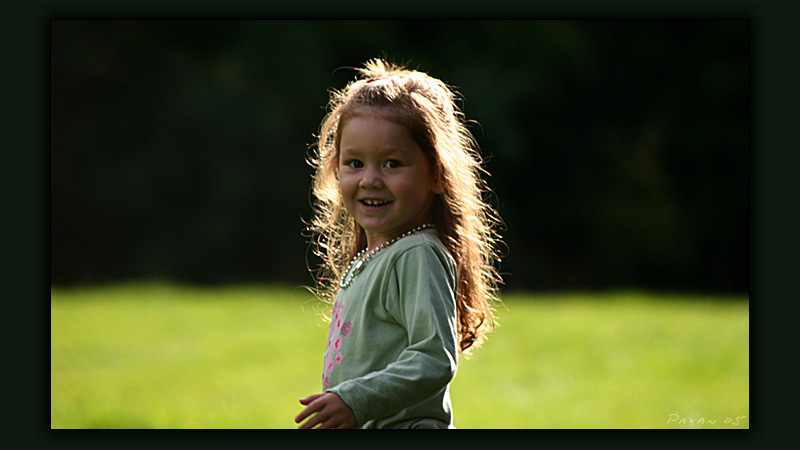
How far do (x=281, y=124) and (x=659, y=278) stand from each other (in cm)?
433

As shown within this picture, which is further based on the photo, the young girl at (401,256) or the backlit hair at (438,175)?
the backlit hair at (438,175)

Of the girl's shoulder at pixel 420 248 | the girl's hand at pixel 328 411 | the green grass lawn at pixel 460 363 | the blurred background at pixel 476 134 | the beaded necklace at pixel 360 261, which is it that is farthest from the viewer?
the blurred background at pixel 476 134

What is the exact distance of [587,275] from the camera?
877cm

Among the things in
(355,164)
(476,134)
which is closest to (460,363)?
(476,134)

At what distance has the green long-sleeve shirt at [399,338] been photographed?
1.76 metres

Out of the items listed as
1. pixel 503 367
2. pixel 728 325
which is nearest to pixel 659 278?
pixel 728 325

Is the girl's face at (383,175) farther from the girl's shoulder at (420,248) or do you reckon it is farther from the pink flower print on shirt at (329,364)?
the pink flower print on shirt at (329,364)

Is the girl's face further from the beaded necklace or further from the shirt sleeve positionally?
the shirt sleeve

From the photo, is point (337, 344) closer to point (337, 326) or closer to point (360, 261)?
point (337, 326)

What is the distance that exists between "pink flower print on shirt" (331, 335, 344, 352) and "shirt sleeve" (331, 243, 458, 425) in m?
0.17

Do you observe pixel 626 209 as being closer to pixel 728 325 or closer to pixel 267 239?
pixel 728 325

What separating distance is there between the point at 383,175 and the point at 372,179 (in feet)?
0.09

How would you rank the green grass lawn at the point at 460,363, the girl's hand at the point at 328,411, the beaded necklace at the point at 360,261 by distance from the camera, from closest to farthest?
the girl's hand at the point at 328,411 < the beaded necklace at the point at 360,261 < the green grass lawn at the point at 460,363

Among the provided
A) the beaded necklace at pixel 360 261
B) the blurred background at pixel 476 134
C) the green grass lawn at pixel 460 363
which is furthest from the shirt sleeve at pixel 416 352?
Result: the blurred background at pixel 476 134
